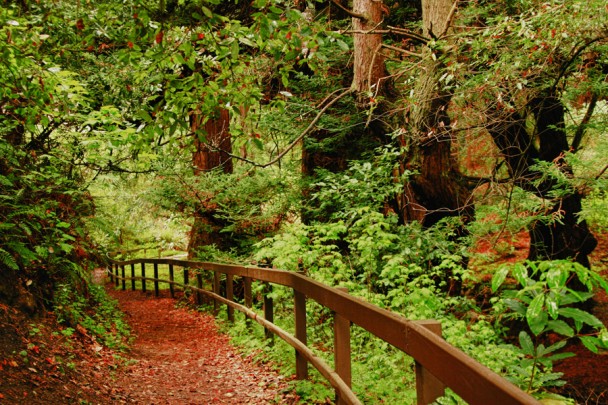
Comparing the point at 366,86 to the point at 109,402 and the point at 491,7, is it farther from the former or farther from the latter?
the point at 109,402

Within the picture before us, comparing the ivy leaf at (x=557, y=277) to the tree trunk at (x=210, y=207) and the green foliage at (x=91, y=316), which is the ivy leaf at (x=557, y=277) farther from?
the tree trunk at (x=210, y=207)

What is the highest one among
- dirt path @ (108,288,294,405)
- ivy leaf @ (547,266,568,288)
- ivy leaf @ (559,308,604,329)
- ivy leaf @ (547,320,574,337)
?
ivy leaf @ (547,266,568,288)

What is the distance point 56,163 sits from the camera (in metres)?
8.48

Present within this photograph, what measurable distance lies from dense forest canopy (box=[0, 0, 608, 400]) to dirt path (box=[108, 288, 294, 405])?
1.66m

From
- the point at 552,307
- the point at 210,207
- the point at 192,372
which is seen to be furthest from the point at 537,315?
the point at 210,207

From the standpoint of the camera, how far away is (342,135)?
10992mm

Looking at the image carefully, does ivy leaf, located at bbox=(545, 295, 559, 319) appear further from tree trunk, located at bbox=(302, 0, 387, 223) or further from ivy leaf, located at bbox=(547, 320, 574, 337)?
tree trunk, located at bbox=(302, 0, 387, 223)

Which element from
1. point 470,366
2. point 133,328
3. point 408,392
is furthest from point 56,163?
point 470,366

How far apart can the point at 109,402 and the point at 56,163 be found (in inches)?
190

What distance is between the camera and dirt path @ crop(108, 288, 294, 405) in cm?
555

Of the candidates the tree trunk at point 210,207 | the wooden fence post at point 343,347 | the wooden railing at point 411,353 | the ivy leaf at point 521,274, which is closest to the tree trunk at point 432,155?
the wooden railing at point 411,353

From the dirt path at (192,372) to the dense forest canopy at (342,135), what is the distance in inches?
65.5

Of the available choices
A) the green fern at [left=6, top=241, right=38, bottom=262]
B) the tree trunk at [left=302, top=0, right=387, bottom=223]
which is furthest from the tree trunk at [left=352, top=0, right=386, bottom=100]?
the green fern at [left=6, top=241, right=38, bottom=262]

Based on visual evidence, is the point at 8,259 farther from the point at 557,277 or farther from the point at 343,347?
the point at 557,277
